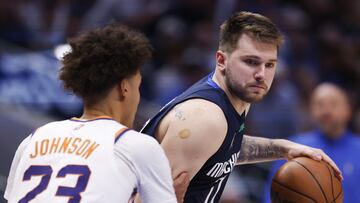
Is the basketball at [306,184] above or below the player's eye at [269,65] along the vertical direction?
below

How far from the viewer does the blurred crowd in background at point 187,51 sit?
8195 mm

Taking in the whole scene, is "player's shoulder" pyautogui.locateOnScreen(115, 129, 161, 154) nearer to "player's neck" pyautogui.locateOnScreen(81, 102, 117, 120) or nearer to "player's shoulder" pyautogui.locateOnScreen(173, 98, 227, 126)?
"player's neck" pyautogui.locateOnScreen(81, 102, 117, 120)

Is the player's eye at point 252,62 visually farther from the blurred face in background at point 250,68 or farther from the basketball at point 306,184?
the basketball at point 306,184

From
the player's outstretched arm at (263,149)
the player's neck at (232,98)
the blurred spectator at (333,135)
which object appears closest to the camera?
the player's neck at (232,98)

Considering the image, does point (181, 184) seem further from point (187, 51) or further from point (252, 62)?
point (187, 51)

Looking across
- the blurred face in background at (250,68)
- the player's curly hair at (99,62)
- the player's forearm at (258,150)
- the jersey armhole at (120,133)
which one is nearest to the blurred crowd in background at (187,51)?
the player's forearm at (258,150)

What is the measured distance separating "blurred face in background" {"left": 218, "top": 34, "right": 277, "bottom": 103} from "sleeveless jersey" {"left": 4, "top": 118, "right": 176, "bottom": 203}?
3.69ft

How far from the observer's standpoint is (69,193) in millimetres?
3018

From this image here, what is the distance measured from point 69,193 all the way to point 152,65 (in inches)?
252

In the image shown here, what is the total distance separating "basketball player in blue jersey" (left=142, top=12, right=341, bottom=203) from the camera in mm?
3855

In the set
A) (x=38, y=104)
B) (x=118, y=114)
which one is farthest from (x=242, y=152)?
(x=38, y=104)

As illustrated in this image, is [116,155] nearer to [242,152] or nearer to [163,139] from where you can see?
[163,139]

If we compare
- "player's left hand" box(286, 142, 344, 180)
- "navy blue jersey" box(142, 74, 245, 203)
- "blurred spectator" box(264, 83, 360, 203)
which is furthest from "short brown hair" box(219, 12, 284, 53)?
"blurred spectator" box(264, 83, 360, 203)

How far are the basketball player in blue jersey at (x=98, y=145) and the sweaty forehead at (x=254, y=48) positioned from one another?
0.96 m
